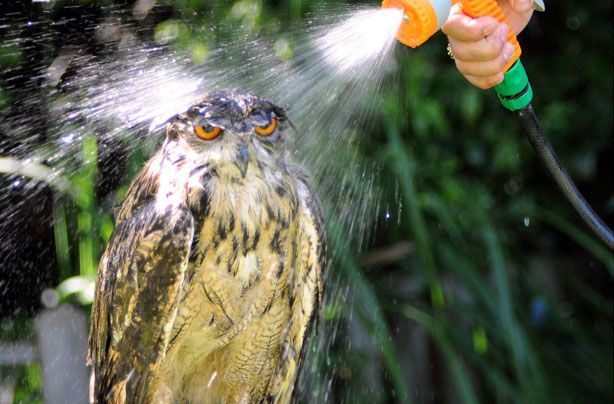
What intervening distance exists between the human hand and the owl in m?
0.48

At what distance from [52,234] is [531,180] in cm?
228

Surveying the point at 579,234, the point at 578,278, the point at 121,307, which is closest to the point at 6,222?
the point at 121,307

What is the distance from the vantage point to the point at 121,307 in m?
2.19

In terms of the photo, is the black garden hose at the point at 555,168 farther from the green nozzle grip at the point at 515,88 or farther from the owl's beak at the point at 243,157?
the owl's beak at the point at 243,157

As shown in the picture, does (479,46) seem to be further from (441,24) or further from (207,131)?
(207,131)

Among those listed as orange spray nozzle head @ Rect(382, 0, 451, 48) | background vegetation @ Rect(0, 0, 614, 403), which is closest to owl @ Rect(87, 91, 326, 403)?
A: orange spray nozzle head @ Rect(382, 0, 451, 48)

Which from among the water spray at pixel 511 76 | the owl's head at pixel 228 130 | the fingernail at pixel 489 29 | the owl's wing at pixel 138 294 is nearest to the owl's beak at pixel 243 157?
the owl's head at pixel 228 130

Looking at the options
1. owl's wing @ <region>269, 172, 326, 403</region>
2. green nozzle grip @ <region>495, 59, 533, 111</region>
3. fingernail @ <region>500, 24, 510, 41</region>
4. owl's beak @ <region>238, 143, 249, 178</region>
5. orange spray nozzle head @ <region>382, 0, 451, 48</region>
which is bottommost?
owl's wing @ <region>269, 172, 326, 403</region>

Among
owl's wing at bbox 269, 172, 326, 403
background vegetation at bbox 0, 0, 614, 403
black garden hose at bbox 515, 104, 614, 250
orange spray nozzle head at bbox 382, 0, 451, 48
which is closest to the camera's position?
orange spray nozzle head at bbox 382, 0, 451, 48

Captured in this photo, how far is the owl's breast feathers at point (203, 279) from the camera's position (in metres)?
2.13

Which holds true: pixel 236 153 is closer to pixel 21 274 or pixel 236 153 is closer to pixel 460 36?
pixel 460 36

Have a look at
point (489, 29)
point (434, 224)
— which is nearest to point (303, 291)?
point (489, 29)

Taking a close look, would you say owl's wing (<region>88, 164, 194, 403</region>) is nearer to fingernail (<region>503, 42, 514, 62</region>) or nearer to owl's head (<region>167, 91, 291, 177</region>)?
owl's head (<region>167, 91, 291, 177</region>)

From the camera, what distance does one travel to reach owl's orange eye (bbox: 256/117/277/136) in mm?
2166
